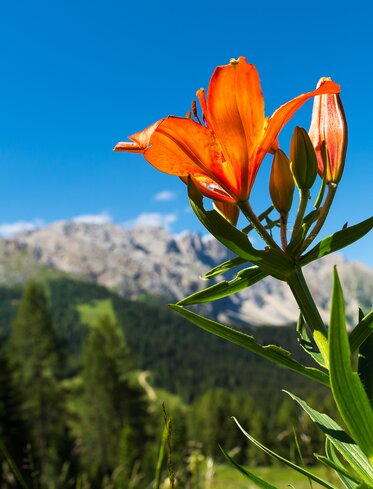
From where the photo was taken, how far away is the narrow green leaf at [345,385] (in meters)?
0.71

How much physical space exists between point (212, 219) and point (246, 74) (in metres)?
0.28

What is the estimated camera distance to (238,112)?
909 mm

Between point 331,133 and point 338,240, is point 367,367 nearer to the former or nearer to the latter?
point 338,240

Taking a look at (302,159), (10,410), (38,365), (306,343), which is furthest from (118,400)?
(302,159)

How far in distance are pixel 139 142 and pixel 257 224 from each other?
298 mm

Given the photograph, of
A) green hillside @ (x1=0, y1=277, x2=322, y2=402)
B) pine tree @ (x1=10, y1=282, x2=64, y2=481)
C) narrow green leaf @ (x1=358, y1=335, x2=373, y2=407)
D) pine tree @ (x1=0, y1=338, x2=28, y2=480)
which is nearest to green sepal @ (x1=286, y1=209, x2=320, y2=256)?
narrow green leaf @ (x1=358, y1=335, x2=373, y2=407)

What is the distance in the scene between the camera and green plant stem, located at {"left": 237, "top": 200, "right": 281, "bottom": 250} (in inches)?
36.7

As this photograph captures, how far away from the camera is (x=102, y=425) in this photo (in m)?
32.6

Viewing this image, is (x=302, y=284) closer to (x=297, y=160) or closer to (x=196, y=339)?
(x=297, y=160)

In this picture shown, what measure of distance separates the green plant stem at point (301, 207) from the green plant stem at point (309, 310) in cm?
8

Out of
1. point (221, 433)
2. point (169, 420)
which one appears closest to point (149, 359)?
point (221, 433)

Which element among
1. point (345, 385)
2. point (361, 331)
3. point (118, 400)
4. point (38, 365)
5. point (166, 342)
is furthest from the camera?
point (166, 342)

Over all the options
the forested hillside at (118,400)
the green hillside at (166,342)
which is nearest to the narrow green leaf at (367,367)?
the forested hillside at (118,400)

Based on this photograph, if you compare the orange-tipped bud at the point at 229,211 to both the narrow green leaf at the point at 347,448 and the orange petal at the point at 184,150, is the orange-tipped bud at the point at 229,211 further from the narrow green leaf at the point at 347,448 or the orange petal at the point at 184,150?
the narrow green leaf at the point at 347,448
